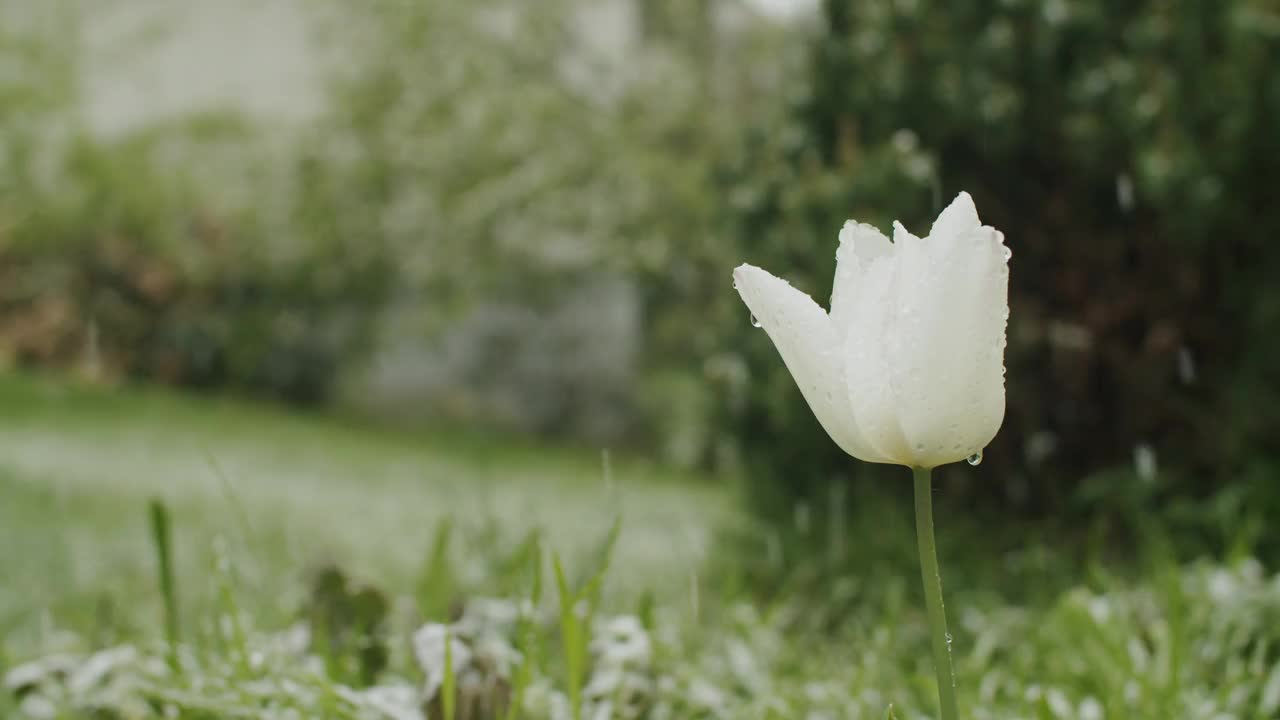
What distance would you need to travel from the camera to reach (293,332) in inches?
392

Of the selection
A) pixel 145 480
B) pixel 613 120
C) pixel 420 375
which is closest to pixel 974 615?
pixel 145 480

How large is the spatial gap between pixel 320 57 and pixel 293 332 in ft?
7.30

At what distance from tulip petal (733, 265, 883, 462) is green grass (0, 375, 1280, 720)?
31 centimetres

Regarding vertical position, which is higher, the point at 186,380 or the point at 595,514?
the point at 186,380

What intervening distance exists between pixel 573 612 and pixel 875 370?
562 millimetres

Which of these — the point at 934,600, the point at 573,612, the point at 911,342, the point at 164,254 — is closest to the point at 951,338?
the point at 911,342

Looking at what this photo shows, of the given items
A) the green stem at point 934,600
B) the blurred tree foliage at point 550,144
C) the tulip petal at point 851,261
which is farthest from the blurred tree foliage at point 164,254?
the green stem at point 934,600

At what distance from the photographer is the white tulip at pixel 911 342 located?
0.89 metres

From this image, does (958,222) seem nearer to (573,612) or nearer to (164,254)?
(573,612)

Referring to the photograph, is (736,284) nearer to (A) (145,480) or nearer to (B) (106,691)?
(B) (106,691)

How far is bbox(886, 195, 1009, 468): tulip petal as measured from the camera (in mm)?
891

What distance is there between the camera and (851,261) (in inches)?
37.7

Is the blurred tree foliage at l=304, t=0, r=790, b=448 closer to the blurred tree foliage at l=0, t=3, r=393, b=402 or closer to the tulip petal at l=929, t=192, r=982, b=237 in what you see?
the blurred tree foliage at l=0, t=3, r=393, b=402

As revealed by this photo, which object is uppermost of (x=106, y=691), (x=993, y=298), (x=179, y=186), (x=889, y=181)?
(x=179, y=186)
